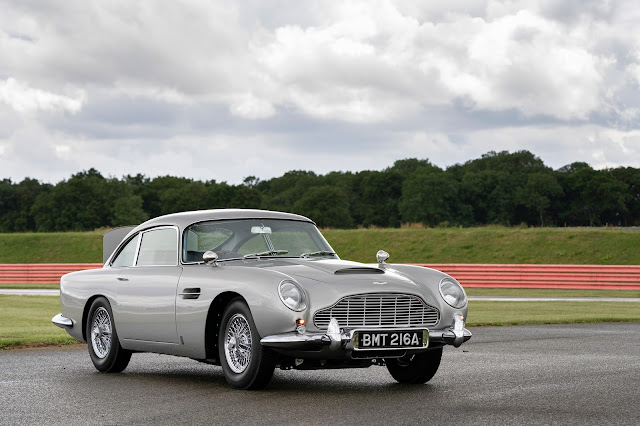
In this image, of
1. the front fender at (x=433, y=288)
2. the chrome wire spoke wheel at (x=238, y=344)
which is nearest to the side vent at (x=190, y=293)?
the chrome wire spoke wheel at (x=238, y=344)

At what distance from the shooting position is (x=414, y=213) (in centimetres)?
11819

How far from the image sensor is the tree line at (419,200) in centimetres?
11256

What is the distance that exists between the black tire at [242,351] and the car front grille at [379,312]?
1.77ft

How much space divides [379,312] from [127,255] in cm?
350

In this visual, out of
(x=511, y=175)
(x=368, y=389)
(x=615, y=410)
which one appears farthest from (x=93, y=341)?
(x=511, y=175)

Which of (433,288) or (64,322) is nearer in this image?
(433,288)

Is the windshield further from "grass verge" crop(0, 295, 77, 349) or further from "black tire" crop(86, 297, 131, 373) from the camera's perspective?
"grass verge" crop(0, 295, 77, 349)

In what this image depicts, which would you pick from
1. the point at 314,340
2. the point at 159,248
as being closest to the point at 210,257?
the point at 159,248

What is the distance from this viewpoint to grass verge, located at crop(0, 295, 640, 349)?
525 inches

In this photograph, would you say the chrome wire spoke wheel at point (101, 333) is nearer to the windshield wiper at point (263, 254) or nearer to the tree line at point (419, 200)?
the windshield wiper at point (263, 254)

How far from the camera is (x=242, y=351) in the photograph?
7641 mm

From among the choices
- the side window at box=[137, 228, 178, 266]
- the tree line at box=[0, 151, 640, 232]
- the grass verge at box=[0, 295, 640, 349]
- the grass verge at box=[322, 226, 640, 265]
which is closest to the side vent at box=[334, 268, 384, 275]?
the side window at box=[137, 228, 178, 266]

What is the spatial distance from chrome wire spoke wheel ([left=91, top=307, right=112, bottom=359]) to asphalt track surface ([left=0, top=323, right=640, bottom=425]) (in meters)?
0.30

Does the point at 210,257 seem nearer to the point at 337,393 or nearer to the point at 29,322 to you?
the point at 337,393
